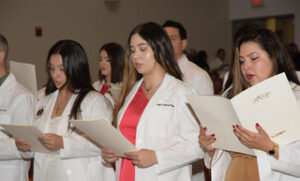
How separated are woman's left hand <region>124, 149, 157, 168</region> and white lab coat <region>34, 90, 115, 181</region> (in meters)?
0.49

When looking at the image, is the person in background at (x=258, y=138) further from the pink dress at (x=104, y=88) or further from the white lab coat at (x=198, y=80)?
the pink dress at (x=104, y=88)

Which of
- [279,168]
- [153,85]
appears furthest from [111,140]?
[279,168]

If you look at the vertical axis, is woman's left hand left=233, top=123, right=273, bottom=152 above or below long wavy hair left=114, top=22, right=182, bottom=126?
below

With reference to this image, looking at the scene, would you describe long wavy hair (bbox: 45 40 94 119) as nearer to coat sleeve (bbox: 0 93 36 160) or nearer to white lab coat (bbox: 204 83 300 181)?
coat sleeve (bbox: 0 93 36 160)

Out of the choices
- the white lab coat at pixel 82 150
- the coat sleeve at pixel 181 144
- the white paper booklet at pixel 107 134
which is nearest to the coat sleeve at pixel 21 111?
the white lab coat at pixel 82 150

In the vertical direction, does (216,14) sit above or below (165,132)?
above

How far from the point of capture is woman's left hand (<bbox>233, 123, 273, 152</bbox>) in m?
1.80

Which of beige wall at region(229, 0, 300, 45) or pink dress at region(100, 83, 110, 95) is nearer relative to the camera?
pink dress at region(100, 83, 110, 95)

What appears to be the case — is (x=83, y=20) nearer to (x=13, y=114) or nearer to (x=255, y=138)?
(x=13, y=114)

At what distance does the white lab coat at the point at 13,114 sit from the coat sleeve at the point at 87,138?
1.61ft

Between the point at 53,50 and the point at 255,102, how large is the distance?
1502 mm

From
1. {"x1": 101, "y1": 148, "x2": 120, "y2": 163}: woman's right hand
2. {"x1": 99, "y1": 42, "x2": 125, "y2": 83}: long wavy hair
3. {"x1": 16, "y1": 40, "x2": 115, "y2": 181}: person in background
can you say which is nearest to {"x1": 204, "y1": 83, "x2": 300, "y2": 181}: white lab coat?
{"x1": 101, "y1": 148, "x2": 120, "y2": 163}: woman's right hand

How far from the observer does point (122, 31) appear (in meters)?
8.21

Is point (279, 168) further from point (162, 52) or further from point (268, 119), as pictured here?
point (162, 52)
